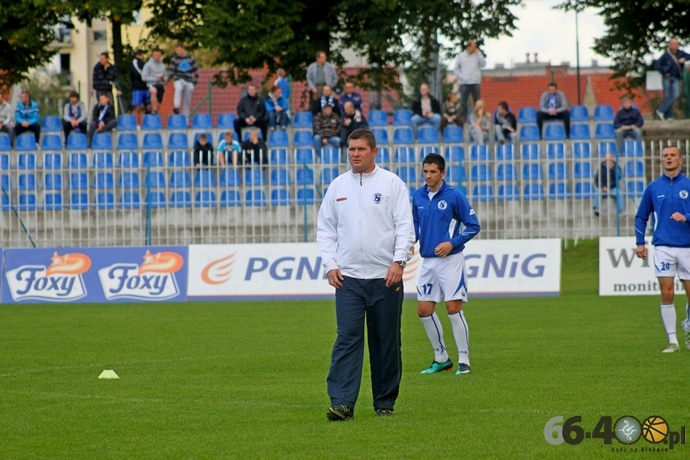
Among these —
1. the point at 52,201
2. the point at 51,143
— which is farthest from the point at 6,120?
the point at 52,201

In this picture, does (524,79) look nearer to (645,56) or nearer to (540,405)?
(645,56)

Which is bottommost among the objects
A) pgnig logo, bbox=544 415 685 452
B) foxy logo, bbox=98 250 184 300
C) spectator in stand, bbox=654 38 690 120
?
foxy logo, bbox=98 250 184 300

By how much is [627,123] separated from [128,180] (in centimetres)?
1152

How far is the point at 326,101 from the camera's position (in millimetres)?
26391

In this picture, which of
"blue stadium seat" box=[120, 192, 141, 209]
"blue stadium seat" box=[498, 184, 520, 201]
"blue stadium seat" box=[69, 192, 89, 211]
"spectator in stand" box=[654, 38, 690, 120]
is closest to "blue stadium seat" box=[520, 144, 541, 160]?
"blue stadium seat" box=[498, 184, 520, 201]

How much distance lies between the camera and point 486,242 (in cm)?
2155

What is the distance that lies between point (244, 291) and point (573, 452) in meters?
15.5

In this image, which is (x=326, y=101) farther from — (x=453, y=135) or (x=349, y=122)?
(x=453, y=135)


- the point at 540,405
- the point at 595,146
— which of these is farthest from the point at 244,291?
the point at 540,405

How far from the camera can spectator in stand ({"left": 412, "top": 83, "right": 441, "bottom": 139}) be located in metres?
27.8

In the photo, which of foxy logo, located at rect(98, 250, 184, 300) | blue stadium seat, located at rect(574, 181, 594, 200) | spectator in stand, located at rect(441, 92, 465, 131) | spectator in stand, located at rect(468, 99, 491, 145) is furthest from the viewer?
spectator in stand, located at rect(441, 92, 465, 131)

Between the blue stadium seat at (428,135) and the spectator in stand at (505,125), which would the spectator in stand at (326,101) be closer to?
the blue stadium seat at (428,135)

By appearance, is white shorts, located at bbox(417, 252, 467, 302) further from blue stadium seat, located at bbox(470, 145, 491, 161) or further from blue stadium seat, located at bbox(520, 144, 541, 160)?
blue stadium seat, located at bbox(470, 145, 491, 161)

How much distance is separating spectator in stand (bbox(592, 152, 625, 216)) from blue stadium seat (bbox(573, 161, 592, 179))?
19cm
